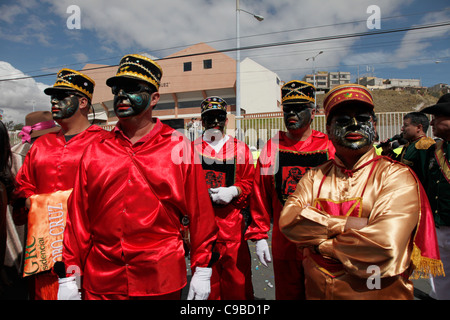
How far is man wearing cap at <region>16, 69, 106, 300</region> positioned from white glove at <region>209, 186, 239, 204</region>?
134 cm

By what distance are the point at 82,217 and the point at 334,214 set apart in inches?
71.0

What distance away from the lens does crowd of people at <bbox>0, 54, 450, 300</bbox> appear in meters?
1.50

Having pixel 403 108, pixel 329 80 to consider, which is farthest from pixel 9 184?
pixel 329 80

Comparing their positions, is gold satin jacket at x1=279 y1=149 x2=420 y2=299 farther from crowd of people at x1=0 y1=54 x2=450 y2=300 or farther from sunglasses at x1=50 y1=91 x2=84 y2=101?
sunglasses at x1=50 y1=91 x2=84 y2=101

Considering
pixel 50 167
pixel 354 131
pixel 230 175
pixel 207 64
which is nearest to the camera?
pixel 354 131

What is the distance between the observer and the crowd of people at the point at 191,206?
59.2 inches

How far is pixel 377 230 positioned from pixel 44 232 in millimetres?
2561

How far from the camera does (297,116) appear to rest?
2.76 meters

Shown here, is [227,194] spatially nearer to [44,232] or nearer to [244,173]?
[244,173]

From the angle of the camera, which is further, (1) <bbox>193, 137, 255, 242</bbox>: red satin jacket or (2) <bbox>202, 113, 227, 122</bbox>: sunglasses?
(2) <bbox>202, 113, 227, 122</bbox>: sunglasses

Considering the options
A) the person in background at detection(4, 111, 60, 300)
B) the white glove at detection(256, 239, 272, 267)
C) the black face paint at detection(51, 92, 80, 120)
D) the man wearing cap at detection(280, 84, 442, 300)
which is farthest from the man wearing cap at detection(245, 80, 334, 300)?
the person in background at detection(4, 111, 60, 300)

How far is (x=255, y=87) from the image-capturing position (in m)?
34.3

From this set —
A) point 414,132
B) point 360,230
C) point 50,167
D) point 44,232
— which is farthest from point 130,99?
point 414,132

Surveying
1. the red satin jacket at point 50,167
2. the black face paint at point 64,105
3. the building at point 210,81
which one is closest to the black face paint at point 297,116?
the red satin jacket at point 50,167
